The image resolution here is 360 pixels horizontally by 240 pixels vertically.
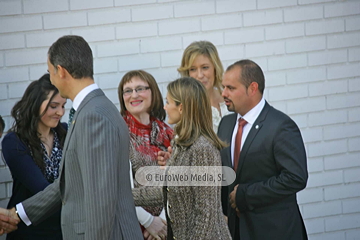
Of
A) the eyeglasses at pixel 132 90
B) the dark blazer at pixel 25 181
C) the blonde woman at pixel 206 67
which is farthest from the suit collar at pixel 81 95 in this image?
the blonde woman at pixel 206 67

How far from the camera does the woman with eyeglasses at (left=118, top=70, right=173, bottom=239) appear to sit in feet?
13.3

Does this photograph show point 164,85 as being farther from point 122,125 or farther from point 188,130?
point 122,125

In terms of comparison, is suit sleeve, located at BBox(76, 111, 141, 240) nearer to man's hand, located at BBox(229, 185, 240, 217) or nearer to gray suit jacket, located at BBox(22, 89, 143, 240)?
gray suit jacket, located at BBox(22, 89, 143, 240)

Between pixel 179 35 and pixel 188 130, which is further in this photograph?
pixel 179 35

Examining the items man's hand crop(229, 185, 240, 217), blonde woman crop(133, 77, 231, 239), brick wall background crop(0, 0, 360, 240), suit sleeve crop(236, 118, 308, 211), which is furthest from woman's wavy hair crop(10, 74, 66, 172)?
suit sleeve crop(236, 118, 308, 211)

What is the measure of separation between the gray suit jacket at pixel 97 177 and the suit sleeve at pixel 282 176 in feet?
3.54

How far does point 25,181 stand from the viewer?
12.4 feet

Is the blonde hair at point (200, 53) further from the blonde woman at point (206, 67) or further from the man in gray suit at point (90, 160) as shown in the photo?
the man in gray suit at point (90, 160)

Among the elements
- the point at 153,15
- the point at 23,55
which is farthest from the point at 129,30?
the point at 23,55

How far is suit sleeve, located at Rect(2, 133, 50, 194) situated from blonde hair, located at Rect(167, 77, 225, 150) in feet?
3.75

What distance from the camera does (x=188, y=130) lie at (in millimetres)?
3178

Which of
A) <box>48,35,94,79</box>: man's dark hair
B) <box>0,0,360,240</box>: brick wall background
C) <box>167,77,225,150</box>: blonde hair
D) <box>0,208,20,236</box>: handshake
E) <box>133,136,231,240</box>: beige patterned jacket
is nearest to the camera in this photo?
<box>48,35,94,79</box>: man's dark hair

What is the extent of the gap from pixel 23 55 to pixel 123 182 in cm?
235

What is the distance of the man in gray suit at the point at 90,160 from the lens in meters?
2.53
